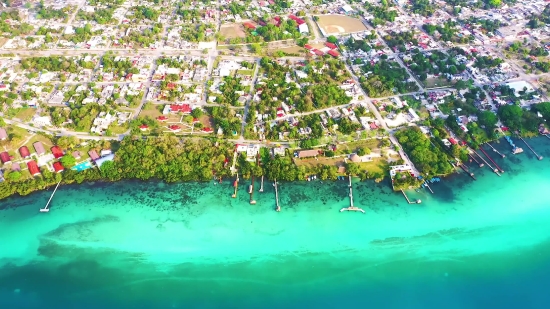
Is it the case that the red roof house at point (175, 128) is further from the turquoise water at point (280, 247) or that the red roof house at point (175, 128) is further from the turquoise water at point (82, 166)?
the turquoise water at point (82, 166)

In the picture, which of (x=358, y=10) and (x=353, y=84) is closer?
(x=353, y=84)

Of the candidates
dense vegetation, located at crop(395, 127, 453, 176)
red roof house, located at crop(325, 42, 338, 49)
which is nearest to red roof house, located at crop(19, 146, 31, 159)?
dense vegetation, located at crop(395, 127, 453, 176)

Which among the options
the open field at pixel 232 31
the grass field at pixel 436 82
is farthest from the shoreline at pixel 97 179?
the open field at pixel 232 31

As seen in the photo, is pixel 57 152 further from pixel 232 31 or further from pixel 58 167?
pixel 232 31

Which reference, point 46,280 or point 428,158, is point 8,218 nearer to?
point 46,280

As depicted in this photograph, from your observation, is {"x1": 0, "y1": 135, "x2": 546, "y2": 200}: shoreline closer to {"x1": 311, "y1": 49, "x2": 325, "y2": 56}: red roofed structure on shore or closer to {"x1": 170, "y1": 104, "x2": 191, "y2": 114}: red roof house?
{"x1": 170, "y1": 104, "x2": 191, "y2": 114}: red roof house

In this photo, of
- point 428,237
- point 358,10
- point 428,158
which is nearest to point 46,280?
point 428,237
